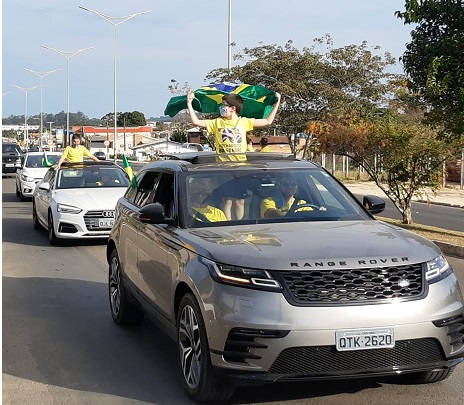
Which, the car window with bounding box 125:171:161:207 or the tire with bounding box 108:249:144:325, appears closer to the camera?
the car window with bounding box 125:171:161:207

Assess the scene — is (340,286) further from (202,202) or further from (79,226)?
(79,226)

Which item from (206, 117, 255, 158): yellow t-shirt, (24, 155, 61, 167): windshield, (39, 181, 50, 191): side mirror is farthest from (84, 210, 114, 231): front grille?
(24, 155, 61, 167): windshield

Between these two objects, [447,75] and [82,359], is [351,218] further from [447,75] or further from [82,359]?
[447,75]

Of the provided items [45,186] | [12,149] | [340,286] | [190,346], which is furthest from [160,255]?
[12,149]

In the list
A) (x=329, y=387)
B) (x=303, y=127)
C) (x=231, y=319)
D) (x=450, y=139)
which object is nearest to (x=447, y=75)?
(x=450, y=139)

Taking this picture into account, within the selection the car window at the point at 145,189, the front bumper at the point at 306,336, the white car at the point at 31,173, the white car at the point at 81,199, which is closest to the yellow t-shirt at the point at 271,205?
the car window at the point at 145,189

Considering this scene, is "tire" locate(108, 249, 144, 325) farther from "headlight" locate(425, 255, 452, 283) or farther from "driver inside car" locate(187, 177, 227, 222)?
"headlight" locate(425, 255, 452, 283)

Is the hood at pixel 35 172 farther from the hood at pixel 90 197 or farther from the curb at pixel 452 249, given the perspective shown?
the curb at pixel 452 249

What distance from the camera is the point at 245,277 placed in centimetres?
461

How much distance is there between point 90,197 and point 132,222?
6.81 meters

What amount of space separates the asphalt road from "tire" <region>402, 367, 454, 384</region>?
5cm

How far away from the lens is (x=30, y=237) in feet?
50.0

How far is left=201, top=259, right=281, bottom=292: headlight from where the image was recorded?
179 inches

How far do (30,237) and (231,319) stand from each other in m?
11.4
